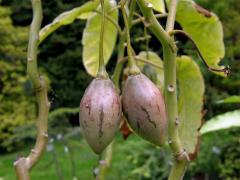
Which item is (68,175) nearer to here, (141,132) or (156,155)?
(156,155)

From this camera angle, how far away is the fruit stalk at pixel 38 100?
699mm

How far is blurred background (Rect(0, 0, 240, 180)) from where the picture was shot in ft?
15.3

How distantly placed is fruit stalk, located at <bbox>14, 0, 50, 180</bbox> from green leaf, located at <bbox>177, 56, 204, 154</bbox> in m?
0.32

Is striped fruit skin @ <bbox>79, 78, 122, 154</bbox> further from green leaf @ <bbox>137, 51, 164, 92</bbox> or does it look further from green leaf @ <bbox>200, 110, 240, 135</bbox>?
green leaf @ <bbox>200, 110, 240, 135</bbox>

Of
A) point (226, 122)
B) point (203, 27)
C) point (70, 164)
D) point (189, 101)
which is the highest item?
point (203, 27)

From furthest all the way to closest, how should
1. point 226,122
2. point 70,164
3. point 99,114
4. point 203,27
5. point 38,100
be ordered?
point 70,164, point 226,122, point 203,27, point 38,100, point 99,114

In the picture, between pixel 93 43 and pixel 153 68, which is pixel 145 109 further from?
pixel 93 43

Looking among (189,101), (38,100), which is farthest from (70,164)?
(38,100)

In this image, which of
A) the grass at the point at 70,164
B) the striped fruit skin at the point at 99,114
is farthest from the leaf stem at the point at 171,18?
the grass at the point at 70,164

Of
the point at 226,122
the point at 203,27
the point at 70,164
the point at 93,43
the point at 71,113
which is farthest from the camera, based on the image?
the point at 71,113

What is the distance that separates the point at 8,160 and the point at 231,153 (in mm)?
3797

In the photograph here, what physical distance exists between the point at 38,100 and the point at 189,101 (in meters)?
0.37

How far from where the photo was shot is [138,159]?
15.4 ft

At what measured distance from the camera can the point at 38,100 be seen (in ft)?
2.37
